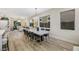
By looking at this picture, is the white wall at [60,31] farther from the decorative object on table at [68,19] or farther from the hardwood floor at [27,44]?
the hardwood floor at [27,44]

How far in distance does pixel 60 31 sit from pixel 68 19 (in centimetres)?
31

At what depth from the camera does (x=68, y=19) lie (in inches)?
92.2

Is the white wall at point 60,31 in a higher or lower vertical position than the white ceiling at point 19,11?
lower

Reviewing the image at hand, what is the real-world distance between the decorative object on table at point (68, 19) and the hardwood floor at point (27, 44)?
45 centimetres

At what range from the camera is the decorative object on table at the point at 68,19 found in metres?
2.30

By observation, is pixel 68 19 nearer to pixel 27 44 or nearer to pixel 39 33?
pixel 39 33

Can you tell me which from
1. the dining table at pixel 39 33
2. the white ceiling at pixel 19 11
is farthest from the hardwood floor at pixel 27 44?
the white ceiling at pixel 19 11

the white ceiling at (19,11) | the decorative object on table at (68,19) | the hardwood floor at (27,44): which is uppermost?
the white ceiling at (19,11)

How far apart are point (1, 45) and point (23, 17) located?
0.76m

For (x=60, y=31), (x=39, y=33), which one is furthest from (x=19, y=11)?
(x=60, y=31)
